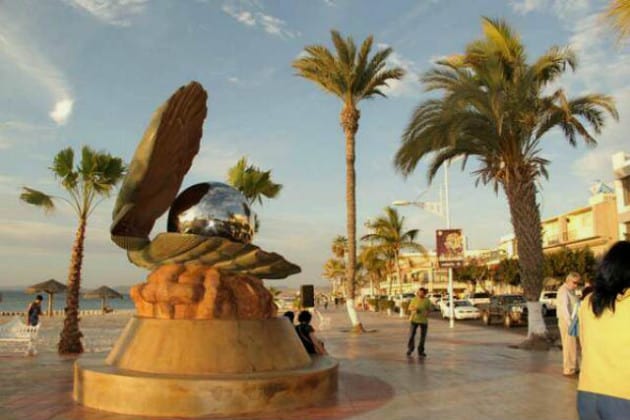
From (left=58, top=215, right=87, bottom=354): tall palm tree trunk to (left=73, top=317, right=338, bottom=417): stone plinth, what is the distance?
7029 millimetres

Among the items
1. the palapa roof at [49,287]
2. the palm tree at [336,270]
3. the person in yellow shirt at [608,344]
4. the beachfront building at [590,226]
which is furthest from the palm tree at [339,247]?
the person in yellow shirt at [608,344]

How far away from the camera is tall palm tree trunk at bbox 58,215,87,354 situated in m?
14.7

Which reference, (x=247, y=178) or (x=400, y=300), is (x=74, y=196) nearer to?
(x=247, y=178)

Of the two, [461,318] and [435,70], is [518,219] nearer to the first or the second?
[435,70]

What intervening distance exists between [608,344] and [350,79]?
20.7 m

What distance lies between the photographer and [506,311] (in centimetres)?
2683

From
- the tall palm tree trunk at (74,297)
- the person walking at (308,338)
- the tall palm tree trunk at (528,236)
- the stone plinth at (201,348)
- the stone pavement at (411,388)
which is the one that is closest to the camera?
the stone pavement at (411,388)

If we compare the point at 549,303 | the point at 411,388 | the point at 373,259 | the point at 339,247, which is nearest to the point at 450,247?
the point at 549,303

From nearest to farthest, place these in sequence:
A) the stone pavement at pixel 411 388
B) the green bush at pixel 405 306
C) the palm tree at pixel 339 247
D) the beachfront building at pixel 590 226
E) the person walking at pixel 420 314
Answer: the stone pavement at pixel 411 388
the person walking at pixel 420 314
the green bush at pixel 405 306
the beachfront building at pixel 590 226
the palm tree at pixel 339 247

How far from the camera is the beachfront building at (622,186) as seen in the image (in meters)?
33.3

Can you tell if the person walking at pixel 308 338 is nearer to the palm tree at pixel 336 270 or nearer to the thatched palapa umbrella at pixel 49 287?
the thatched palapa umbrella at pixel 49 287

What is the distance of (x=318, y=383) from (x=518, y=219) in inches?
426

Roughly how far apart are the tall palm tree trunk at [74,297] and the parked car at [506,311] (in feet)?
62.1

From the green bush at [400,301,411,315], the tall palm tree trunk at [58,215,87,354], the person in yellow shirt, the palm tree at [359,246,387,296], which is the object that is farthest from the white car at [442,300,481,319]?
the person in yellow shirt
